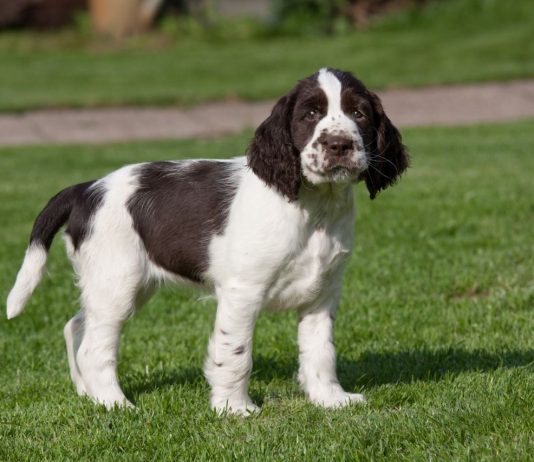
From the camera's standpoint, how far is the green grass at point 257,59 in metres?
18.5

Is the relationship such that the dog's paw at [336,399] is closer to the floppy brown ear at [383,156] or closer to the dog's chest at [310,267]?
the dog's chest at [310,267]

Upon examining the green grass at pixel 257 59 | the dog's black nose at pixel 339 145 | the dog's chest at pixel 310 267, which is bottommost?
the green grass at pixel 257 59

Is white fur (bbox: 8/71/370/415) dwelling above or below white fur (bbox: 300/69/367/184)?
below

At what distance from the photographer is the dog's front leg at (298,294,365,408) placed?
509 cm

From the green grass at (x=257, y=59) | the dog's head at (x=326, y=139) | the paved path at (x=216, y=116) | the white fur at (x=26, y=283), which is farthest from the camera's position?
the green grass at (x=257, y=59)

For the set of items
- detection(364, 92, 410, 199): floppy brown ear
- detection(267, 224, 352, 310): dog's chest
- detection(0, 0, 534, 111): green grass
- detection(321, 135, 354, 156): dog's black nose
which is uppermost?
detection(321, 135, 354, 156): dog's black nose

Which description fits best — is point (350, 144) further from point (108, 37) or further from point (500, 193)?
point (108, 37)

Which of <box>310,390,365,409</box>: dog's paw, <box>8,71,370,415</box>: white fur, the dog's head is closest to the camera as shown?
the dog's head

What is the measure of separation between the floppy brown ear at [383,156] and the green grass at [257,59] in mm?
13154

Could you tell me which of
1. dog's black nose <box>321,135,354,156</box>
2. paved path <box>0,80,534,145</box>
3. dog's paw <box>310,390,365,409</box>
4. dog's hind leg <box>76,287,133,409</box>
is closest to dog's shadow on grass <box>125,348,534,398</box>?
dog's hind leg <box>76,287,133,409</box>

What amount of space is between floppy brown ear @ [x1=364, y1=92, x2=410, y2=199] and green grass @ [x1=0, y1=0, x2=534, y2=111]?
13154 millimetres

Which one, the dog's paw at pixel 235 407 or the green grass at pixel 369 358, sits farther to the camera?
the dog's paw at pixel 235 407

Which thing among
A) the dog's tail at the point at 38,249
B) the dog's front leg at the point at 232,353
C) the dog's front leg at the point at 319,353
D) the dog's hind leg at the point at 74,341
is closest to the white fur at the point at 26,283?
the dog's tail at the point at 38,249

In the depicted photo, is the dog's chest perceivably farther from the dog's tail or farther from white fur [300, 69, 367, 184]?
the dog's tail
